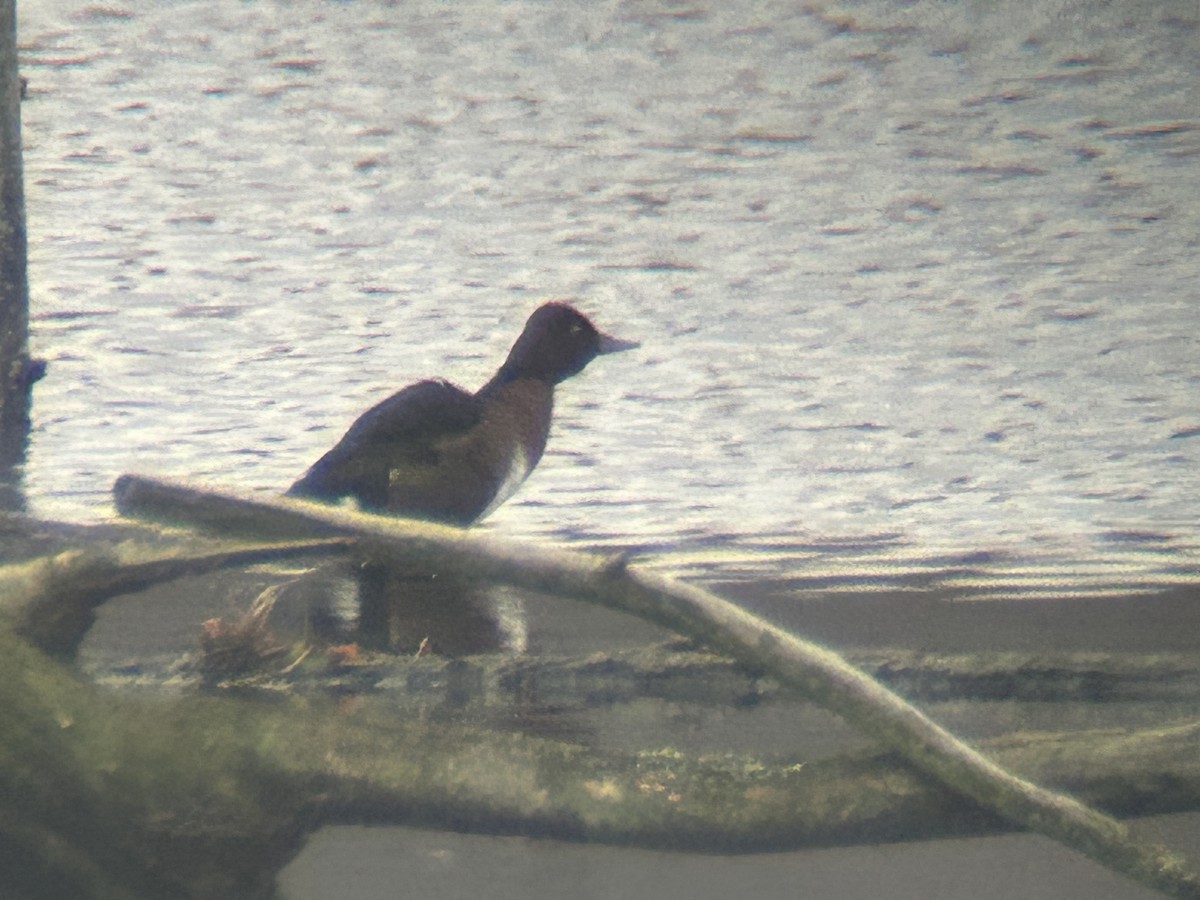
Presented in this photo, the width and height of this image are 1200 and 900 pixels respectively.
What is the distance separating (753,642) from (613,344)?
697 millimetres

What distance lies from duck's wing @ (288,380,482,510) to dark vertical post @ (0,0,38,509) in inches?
12.2

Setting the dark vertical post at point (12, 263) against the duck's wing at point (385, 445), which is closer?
the dark vertical post at point (12, 263)

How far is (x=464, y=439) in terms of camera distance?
4.91ft

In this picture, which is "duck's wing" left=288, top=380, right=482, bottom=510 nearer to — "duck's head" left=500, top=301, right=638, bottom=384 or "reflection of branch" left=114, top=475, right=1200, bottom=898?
"duck's head" left=500, top=301, right=638, bottom=384

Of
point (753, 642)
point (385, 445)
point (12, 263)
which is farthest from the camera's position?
point (385, 445)

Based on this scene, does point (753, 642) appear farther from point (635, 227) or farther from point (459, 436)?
point (459, 436)

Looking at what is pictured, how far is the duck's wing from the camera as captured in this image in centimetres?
142

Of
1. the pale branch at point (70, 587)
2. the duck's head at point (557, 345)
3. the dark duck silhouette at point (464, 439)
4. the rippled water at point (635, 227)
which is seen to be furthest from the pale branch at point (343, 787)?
the duck's head at point (557, 345)

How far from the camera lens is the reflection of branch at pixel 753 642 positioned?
32.0 inches

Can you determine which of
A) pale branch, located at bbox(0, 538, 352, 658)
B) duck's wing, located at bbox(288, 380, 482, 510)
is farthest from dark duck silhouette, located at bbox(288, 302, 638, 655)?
pale branch, located at bbox(0, 538, 352, 658)

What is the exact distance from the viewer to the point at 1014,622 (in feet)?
9.37

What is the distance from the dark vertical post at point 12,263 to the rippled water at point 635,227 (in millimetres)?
19

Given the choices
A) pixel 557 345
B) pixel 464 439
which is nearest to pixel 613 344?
pixel 557 345

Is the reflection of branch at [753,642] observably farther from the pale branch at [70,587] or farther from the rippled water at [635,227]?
the rippled water at [635,227]
